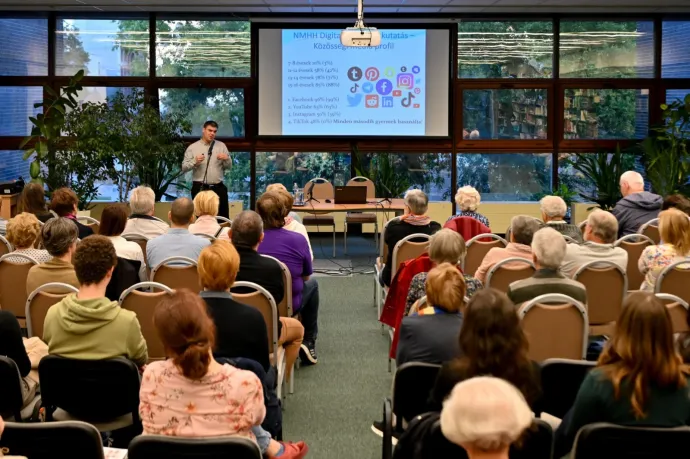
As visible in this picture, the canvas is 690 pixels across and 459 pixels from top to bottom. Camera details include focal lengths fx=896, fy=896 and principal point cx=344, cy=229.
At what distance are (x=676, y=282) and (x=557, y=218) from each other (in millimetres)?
1466

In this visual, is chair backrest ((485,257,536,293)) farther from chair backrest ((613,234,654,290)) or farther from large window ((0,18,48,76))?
large window ((0,18,48,76))

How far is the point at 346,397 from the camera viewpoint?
214 inches

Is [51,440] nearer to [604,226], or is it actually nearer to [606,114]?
[604,226]

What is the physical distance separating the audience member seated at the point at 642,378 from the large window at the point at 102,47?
1078 centimetres

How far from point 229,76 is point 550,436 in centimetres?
1071

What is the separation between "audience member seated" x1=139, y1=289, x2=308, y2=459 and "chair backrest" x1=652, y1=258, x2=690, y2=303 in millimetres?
3170

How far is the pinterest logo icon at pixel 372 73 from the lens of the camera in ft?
40.7

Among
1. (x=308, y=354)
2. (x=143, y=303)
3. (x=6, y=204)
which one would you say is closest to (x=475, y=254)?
(x=308, y=354)

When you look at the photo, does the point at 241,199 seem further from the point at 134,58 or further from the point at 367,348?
the point at 367,348

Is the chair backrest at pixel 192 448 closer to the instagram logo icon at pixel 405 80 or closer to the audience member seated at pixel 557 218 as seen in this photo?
the audience member seated at pixel 557 218

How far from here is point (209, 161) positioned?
11594mm

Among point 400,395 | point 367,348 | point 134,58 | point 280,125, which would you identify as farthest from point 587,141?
point 400,395

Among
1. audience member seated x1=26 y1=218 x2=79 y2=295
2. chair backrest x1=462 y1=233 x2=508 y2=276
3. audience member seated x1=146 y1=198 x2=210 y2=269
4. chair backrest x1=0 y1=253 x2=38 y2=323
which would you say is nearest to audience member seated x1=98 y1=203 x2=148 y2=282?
audience member seated x1=146 y1=198 x2=210 y2=269

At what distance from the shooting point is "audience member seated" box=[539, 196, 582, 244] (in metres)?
6.44
